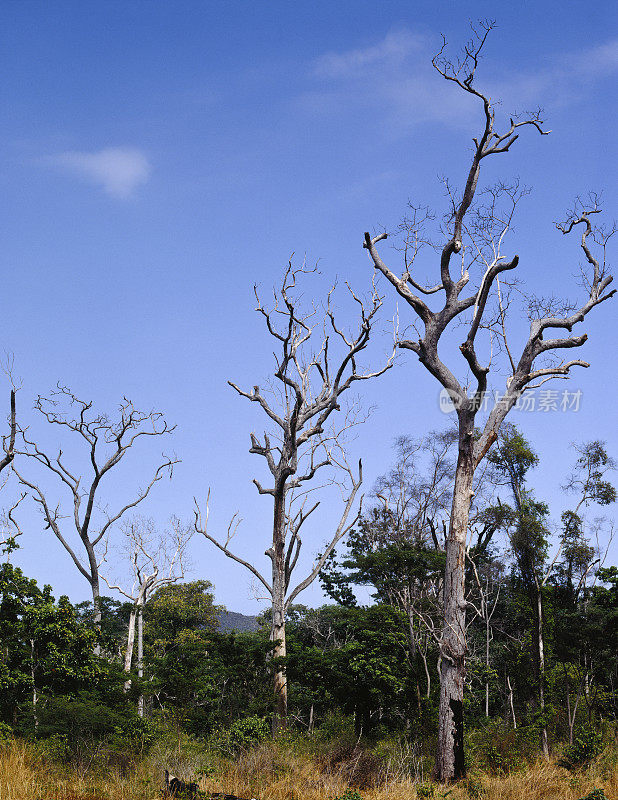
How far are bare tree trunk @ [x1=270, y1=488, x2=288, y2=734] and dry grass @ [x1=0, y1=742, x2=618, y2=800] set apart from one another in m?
4.45

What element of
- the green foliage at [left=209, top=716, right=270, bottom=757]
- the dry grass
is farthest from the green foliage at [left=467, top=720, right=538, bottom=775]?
the green foliage at [left=209, top=716, right=270, bottom=757]

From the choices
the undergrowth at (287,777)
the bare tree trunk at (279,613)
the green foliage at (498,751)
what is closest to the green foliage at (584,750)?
the undergrowth at (287,777)

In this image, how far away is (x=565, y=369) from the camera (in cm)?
1267

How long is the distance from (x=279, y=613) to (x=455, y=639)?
592 cm

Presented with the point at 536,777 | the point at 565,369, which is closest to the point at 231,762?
the point at 536,777

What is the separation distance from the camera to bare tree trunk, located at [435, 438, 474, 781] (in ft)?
35.0

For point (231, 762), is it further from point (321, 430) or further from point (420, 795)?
point (321, 430)

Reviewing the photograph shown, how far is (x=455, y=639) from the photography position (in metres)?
11.1

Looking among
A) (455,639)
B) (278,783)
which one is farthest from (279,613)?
(278,783)

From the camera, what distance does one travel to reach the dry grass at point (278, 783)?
905 centimetres

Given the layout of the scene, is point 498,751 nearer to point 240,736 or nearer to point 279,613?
point 240,736

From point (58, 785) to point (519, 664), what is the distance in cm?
1959

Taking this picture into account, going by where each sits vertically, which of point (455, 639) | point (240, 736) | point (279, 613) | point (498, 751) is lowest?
point (498, 751)

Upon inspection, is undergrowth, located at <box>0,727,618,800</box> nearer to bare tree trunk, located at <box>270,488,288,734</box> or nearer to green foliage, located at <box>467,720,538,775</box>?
green foliage, located at <box>467,720,538,775</box>
